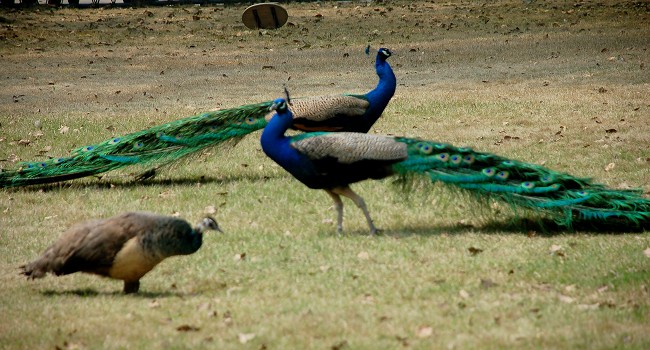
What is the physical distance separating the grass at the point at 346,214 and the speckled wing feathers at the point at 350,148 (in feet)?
1.91

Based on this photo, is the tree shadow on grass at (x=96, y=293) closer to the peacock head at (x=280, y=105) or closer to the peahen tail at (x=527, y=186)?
the peacock head at (x=280, y=105)

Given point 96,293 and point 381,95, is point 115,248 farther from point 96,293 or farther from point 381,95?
point 381,95

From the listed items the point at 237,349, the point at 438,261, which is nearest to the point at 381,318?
the point at 237,349

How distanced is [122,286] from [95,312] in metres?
0.64

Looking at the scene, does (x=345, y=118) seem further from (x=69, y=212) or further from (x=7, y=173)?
(x=7, y=173)

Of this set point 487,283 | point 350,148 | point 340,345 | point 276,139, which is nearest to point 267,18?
point 276,139

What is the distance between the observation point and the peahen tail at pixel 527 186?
7.31 m

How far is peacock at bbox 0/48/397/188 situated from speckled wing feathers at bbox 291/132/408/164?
1745mm

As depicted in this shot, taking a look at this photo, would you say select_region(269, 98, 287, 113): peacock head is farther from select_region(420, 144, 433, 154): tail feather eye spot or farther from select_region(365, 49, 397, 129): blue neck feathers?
select_region(365, 49, 397, 129): blue neck feathers

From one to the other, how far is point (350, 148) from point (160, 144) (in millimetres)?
3022

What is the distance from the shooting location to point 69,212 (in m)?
8.62

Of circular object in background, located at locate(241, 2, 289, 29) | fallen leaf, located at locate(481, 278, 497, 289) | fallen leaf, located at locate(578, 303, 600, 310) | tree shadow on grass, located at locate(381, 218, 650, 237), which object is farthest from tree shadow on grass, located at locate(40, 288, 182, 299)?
circular object in background, located at locate(241, 2, 289, 29)

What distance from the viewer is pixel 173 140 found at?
9664 millimetres

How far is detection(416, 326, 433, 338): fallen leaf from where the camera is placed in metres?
5.23
